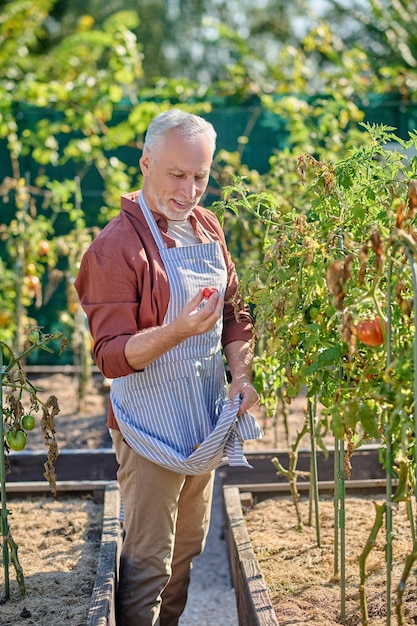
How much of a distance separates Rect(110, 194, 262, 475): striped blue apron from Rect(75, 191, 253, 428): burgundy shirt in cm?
4

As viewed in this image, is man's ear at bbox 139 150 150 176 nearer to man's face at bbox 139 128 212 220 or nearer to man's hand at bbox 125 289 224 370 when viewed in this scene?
man's face at bbox 139 128 212 220

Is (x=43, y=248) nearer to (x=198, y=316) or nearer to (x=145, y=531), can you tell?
(x=145, y=531)

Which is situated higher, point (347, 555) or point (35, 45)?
point (35, 45)

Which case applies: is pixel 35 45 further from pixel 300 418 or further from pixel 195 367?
pixel 195 367

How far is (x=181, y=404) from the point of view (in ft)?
9.53

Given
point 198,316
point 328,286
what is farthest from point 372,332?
point 198,316

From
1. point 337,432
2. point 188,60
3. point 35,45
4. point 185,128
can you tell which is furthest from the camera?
point 188,60

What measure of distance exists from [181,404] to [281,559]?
81 cm

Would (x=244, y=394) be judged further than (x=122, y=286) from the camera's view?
Yes

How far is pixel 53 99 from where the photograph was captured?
707 centimetres

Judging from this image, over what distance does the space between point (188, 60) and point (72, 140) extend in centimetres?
1746

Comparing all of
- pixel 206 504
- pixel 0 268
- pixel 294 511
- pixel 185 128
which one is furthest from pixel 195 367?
pixel 0 268

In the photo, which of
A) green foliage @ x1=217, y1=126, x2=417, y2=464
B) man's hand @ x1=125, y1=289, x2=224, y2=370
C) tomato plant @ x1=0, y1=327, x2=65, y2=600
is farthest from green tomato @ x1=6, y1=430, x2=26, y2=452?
green foliage @ x1=217, y1=126, x2=417, y2=464

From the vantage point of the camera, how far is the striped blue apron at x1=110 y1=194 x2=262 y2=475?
2.82 m
